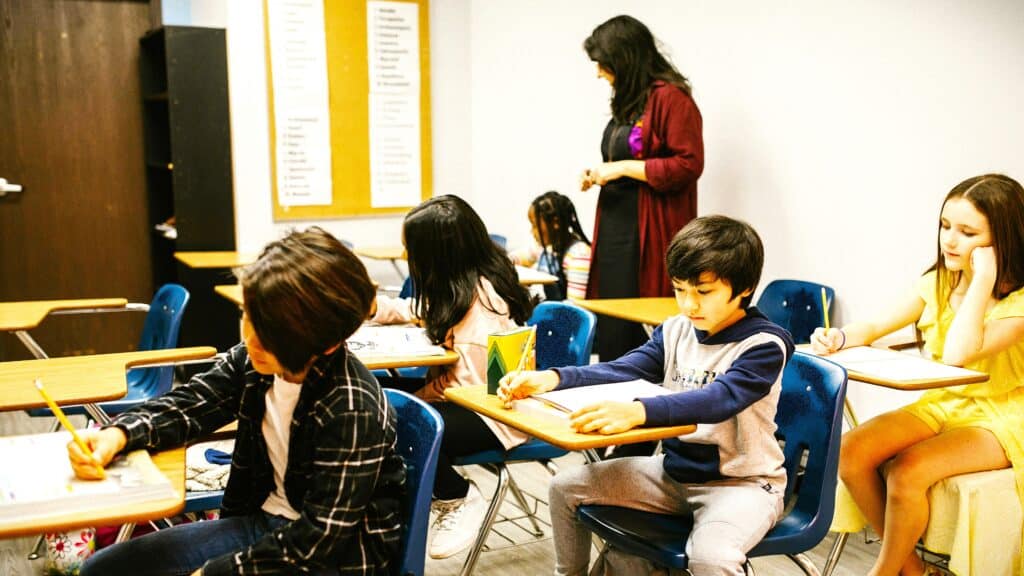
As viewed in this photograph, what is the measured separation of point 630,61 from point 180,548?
2534mm

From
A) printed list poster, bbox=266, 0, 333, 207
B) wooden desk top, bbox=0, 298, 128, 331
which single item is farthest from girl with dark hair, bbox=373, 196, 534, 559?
printed list poster, bbox=266, 0, 333, 207

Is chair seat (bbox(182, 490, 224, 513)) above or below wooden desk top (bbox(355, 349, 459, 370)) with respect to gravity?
below

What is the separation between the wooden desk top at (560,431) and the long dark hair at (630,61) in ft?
6.49

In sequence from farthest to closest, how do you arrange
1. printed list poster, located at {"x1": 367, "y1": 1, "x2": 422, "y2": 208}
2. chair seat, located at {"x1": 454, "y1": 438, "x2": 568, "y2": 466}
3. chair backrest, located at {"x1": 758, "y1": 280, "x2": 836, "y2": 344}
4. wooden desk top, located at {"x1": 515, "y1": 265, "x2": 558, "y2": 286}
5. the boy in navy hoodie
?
printed list poster, located at {"x1": 367, "y1": 1, "x2": 422, "y2": 208}
wooden desk top, located at {"x1": 515, "y1": 265, "x2": 558, "y2": 286}
chair backrest, located at {"x1": 758, "y1": 280, "x2": 836, "y2": 344}
chair seat, located at {"x1": 454, "y1": 438, "x2": 568, "y2": 466}
the boy in navy hoodie

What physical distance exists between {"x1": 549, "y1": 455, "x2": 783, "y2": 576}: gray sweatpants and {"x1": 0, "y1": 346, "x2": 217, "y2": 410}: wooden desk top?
0.99m

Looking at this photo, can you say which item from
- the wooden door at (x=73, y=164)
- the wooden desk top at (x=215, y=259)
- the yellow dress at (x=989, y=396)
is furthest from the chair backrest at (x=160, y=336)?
the wooden door at (x=73, y=164)

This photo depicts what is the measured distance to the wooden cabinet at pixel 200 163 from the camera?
4.77 m

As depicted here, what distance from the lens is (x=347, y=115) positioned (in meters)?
5.35

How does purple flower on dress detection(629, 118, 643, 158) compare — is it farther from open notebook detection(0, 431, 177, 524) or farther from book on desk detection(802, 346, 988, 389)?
open notebook detection(0, 431, 177, 524)

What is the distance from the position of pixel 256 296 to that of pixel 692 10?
3.13 meters

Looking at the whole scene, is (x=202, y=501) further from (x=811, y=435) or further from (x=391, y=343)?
(x=811, y=435)

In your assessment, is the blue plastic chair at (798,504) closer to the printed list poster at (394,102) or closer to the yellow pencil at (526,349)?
the yellow pencil at (526,349)

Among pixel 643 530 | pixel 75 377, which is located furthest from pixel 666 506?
pixel 75 377

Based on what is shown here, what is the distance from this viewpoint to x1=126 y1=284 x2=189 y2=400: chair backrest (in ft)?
10.1
